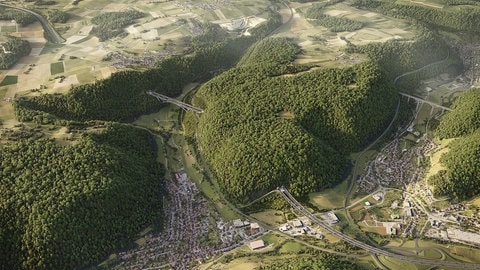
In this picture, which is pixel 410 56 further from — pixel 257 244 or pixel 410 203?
pixel 257 244

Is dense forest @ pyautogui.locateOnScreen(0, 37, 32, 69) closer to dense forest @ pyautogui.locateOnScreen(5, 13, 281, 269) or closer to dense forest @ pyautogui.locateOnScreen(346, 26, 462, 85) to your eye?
dense forest @ pyautogui.locateOnScreen(5, 13, 281, 269)

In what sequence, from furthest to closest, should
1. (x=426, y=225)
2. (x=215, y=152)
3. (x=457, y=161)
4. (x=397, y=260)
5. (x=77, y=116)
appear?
(x=77, y=116), (x=215, y=152), (x=457, y=161), (x=426, y=225), (x=397, y=260)

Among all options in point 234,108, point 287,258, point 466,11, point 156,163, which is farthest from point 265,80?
point 466,11

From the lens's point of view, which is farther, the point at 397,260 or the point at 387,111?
the point at 387,111

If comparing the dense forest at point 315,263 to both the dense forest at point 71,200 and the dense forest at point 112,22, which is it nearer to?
the dense forest at point 71,200

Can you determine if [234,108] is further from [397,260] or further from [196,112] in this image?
[397,260]

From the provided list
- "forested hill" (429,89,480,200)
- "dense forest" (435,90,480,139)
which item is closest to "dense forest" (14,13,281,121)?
"dense forest" (435,90,480,139)

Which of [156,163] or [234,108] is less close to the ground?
→ [234,108]

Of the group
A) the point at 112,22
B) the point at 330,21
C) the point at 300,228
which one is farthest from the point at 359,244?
the point at 112,22
